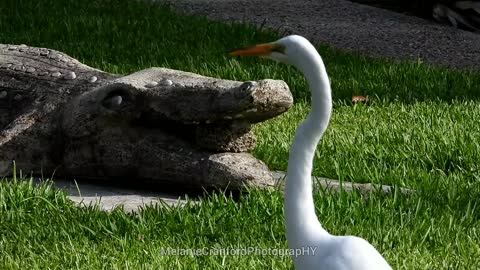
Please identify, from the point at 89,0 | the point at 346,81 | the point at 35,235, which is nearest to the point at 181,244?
the point at 35,235

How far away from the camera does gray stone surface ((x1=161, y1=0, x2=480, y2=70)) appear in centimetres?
870

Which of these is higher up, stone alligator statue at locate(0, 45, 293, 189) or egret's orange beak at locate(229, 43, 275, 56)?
egret's orange beak at locate(229, 43, 275, 56)

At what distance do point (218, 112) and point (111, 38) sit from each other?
150 inches

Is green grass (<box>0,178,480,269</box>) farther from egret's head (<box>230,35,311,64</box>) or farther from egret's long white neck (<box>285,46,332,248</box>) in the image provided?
egret's head (<box>230,35,311,64</box>)

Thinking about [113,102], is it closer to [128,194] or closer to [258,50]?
[128,194]

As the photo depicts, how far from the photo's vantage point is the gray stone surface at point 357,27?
870 centimetres

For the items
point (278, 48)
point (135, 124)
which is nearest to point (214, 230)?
point (135, 124)

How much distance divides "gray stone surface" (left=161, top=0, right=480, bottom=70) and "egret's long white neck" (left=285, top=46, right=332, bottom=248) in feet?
18.3

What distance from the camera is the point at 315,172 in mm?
4898

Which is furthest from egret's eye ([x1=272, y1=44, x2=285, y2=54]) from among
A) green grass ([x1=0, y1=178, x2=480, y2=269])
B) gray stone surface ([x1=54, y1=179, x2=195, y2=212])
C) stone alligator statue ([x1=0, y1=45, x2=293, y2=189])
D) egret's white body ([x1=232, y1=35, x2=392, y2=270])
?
gray stone surface ([x1=54, y1=179, x2=195, y2=212])

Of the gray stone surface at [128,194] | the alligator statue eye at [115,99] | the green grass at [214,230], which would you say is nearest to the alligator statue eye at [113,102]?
the alligator statue eye at [115,99]

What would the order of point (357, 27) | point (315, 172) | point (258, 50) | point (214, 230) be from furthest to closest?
point (357, 27), point (315, 172), point (214, 230), point (258, 50)

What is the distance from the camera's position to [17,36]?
25.8 feet

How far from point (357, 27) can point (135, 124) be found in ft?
17.3
